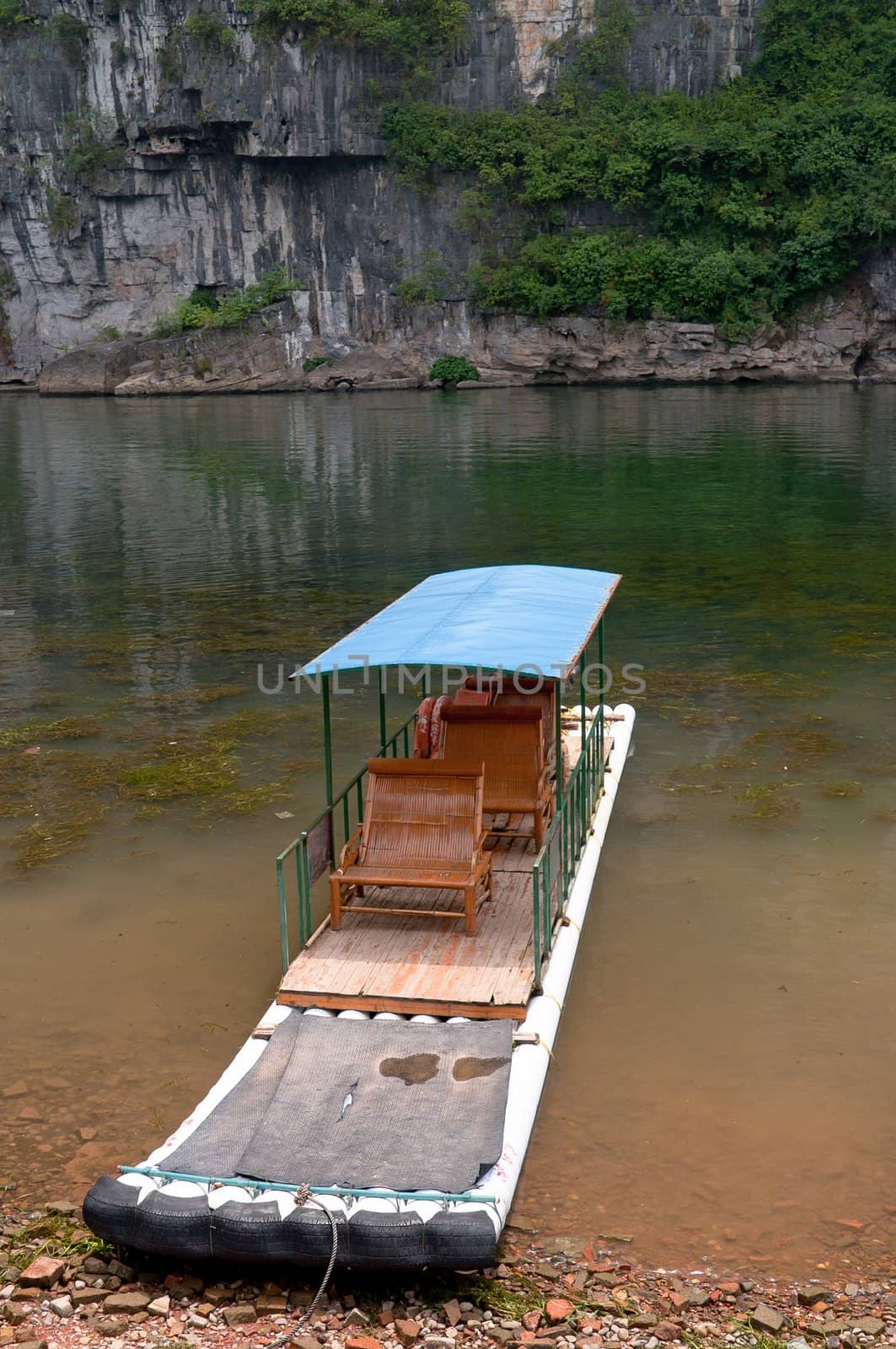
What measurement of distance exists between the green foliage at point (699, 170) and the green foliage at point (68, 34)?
15.0m

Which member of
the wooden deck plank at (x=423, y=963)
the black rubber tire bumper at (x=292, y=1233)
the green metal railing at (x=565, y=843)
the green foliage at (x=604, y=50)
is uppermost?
the green foliage at (x=604, y=50)

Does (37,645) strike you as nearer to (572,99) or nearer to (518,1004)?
(518,1004)

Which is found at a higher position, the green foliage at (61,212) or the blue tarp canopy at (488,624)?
the green foliage at (61,212)

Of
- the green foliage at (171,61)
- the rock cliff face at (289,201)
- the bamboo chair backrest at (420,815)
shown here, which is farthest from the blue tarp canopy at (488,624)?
the green foliage at (171,61)

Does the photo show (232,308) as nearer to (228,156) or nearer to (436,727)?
(228,156)

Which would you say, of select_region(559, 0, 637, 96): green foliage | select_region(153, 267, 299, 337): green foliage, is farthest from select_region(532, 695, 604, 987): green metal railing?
select_region(559, 0, 637, 96): green foliage

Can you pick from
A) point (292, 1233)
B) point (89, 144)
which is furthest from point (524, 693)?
point (89, 144)

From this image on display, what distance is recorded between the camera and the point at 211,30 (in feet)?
187

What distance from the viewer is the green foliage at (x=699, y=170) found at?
173 ft

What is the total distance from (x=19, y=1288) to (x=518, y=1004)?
278 centimetres

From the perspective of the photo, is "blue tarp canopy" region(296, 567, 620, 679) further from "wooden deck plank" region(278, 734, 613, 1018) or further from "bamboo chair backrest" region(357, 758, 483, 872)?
"wooden deck plank" region(278, 734, 613, 1018)

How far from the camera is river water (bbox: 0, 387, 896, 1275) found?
21.5 feet

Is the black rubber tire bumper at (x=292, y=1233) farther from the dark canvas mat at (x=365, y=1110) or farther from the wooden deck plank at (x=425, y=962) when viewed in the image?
the wooden deck plank at (x=425, y=962)

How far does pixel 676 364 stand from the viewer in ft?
180
